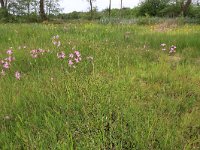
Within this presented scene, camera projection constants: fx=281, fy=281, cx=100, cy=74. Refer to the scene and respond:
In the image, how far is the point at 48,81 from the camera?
153 inches

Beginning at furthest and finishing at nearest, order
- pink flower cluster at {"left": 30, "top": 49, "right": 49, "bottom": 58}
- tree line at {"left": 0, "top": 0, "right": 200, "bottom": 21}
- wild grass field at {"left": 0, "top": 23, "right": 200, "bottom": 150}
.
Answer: tree line at {"left": 0, "top": 0, "right": 200, "bottom": 21}
pink flower cluster at {"left": 30, "top": 49, "right": 49, "bottom": 58}
wild grass field at {"left": 0, "top": 23, "right": 200, "bottom": 150}

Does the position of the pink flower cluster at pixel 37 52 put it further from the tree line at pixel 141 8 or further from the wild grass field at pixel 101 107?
the tree line at pixel 141 8

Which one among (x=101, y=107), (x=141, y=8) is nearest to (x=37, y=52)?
(x=101, y=107)

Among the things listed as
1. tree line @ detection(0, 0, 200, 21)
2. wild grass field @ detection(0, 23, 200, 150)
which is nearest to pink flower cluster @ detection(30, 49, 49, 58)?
wild grass field @ detection(0, 23, 200, 150)

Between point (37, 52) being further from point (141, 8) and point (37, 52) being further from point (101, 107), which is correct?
point (141, 8)

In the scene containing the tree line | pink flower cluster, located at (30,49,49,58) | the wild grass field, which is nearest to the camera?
the wild grass field

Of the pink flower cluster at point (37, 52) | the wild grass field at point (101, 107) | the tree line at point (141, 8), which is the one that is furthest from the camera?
the tree line at point (141, 8)

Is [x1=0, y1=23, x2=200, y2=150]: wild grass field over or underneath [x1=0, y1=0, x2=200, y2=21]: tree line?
underneath

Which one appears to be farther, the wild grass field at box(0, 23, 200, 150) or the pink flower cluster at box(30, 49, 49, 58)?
the pink flower cluster at box(30, 49, 49, 58)

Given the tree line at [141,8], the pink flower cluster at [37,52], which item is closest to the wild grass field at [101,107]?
→ the pink flower cluster at [37,52]

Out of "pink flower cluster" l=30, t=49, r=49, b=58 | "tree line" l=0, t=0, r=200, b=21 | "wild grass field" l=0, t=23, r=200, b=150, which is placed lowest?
"wild grass field" l=0, t=23, r=200, b=150

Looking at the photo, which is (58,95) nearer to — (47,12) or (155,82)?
(155,82)

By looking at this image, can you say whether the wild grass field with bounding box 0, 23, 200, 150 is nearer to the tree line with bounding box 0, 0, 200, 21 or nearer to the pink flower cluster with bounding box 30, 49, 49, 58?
the pink flower cluster with bounding box 30, 49, 49, 58

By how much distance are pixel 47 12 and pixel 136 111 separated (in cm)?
3246
